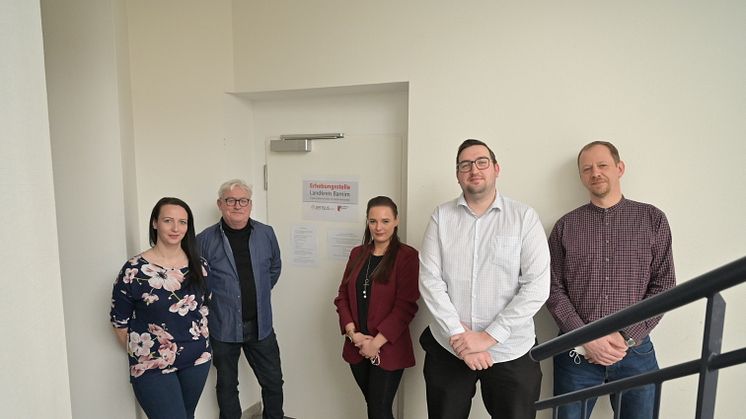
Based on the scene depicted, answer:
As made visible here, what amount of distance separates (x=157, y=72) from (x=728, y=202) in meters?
3.05

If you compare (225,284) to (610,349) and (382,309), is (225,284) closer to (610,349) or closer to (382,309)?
(382,309)

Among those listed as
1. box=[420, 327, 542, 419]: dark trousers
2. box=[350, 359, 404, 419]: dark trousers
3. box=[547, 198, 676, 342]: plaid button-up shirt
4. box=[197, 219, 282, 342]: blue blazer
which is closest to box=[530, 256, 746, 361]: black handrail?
box=[420, 327, 542, 419]: dark trousers

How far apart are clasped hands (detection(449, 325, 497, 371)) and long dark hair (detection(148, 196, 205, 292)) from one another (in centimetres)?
131

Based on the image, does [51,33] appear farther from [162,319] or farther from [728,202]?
[728,202]

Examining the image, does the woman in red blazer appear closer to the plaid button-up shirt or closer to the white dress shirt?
the white dress shirt

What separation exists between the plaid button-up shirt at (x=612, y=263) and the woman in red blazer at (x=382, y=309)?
0.74 metres

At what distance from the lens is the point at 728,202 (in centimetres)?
179

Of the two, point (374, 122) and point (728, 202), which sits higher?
point (374, 122)

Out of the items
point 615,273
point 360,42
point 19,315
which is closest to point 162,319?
point 19,315

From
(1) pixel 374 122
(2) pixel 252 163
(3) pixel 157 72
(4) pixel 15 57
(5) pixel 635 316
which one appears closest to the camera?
(5) pixel 635 316

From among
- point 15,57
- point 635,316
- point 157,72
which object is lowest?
point 635,316

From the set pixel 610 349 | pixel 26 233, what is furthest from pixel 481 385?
pixel 26 233

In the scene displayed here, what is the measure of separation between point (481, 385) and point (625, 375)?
25.6 inches

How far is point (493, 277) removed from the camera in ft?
→ 5.73
